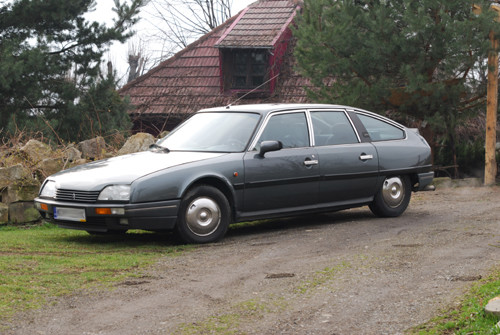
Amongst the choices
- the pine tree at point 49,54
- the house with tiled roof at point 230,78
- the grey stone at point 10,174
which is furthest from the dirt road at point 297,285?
the house with tiled roof at point 230,78

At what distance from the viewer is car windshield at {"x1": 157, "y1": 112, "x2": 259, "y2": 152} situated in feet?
31.3

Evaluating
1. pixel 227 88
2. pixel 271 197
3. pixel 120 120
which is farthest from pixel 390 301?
pixel 227 88

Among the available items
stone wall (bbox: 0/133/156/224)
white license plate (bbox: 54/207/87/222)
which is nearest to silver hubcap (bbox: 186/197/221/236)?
white license plate (bbox: 54/207/87/222)

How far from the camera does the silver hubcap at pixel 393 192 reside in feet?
35.6

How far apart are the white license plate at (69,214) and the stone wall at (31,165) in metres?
2.30

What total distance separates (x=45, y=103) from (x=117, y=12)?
298 cm

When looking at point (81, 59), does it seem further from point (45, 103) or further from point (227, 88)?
point (227, 88)

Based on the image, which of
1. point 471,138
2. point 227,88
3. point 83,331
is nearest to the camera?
point 83,331

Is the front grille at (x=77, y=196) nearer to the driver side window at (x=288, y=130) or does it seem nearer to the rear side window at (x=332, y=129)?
the driver side window at (x=288, y=130)

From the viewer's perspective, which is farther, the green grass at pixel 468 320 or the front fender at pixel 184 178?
the front fender at pixel 184 178

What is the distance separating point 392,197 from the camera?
1093 centimetres

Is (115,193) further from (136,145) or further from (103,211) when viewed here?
(136,145)

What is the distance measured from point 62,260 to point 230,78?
18.3 metres

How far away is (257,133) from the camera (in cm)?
959
